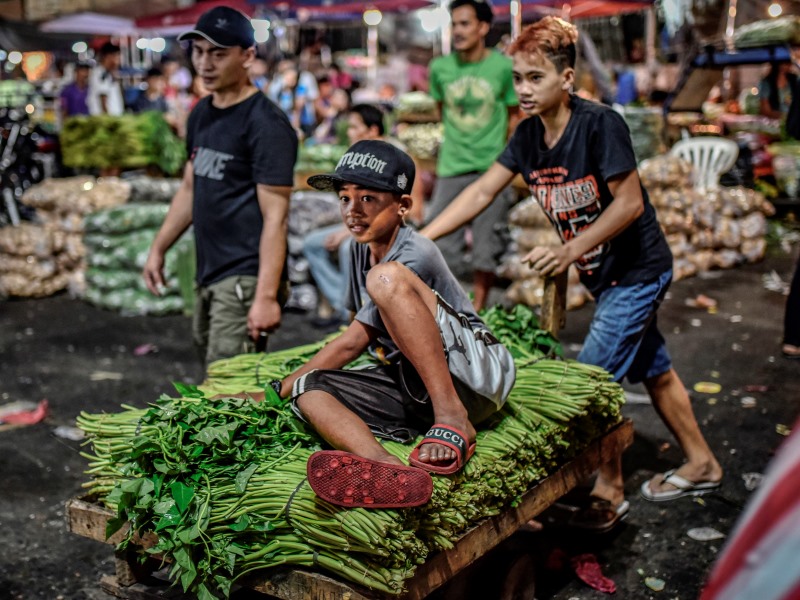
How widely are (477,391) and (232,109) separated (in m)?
2.16

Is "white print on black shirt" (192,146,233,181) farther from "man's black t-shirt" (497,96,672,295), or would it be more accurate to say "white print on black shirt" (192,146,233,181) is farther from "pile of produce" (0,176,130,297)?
"pile of produce" (0,176,130,297)

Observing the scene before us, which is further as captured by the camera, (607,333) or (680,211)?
(680,211)

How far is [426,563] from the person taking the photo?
3.02 m

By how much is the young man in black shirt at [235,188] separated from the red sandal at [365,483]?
184 centimetres

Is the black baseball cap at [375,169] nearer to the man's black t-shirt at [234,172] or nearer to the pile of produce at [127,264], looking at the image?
the man's black t-shirt at [234,172]

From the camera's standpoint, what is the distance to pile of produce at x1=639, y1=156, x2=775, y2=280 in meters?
10.2

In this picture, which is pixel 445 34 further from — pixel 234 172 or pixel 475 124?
pixel 234 172

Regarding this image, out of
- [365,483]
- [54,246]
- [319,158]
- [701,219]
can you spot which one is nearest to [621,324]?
[365,483]

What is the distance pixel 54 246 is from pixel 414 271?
794 centimetres

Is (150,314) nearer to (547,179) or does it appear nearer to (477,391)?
(547,179)

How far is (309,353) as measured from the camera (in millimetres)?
4512

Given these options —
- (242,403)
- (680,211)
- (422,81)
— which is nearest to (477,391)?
(242,403)

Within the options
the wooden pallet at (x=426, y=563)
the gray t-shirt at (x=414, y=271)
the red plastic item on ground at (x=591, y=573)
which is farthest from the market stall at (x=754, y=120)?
the gray t-shirt at (x=414, y=271)

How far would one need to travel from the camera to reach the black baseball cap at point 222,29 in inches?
176
